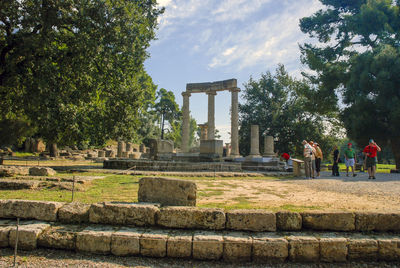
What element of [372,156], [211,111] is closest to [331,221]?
[372,156]

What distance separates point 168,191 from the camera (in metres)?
4.77

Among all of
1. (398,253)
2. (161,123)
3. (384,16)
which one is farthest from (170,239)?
(161,123)

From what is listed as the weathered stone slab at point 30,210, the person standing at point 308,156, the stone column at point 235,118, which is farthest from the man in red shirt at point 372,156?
the stone column at point 235,118

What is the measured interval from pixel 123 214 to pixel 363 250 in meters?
3.67

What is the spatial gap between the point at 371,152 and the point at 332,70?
13050mm

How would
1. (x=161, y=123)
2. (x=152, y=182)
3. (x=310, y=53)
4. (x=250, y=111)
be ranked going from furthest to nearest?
(x=161, y=123) → (x=250, y=111) → (x=310, y=53) → (x=152, y=182)

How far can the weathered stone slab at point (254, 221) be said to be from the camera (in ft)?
13.7

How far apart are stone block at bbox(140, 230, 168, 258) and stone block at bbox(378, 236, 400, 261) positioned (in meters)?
3.11

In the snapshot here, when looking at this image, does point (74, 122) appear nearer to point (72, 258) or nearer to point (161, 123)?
point (72, 258)

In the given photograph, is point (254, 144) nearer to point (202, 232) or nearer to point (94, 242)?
point (202, 232)

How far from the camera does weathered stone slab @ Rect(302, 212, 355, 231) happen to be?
4188 mm

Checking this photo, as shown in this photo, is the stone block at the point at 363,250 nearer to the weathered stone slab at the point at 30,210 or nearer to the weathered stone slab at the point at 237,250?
the weathered stone slab at the point at 237,250

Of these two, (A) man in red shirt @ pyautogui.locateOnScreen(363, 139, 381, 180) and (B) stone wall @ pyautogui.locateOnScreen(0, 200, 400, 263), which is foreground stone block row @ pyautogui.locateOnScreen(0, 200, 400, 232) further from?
(A) man in red shirt @ pyautogui.locateOnScreen(363, 139, 381, 180)

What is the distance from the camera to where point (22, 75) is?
11891 mm
